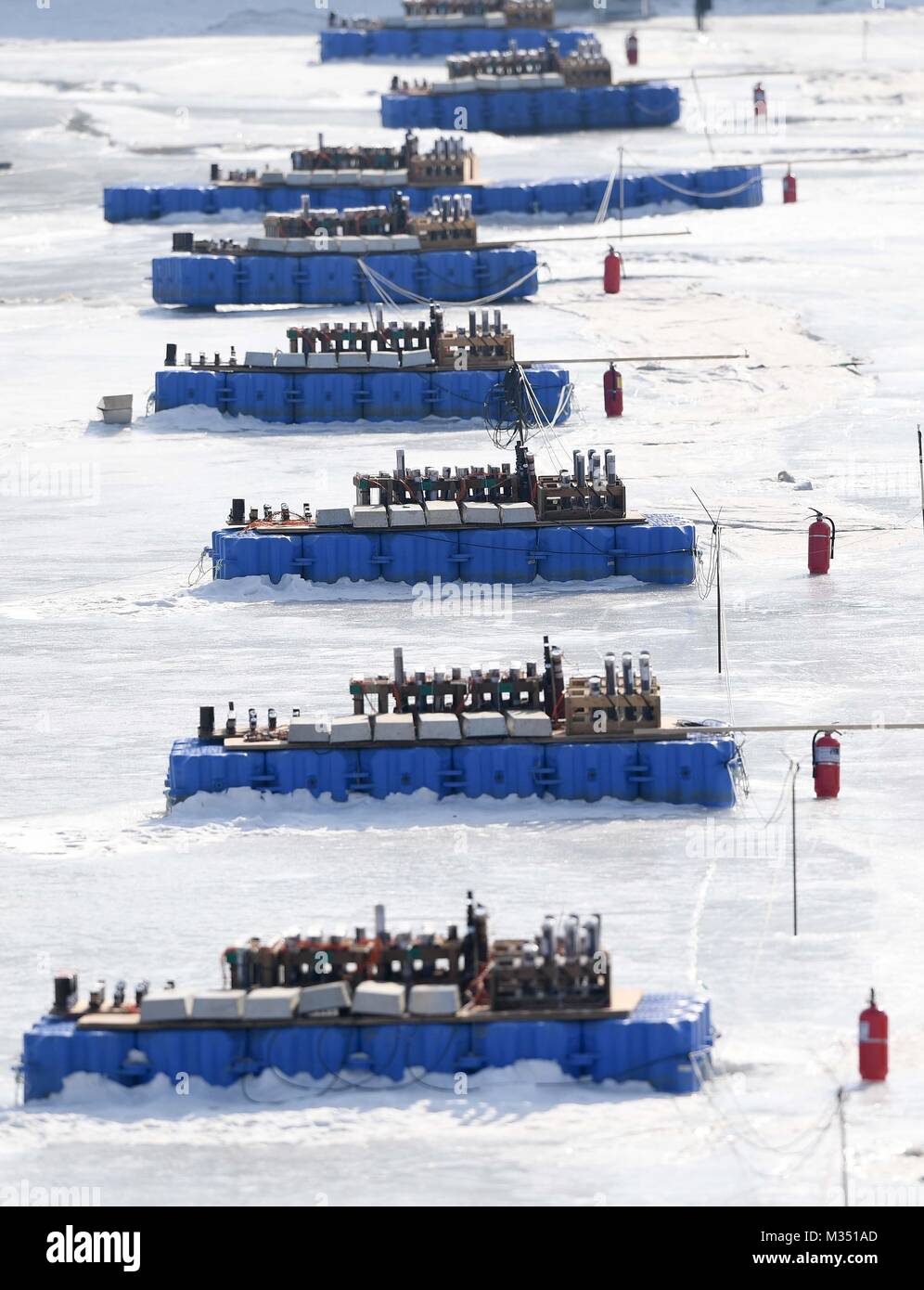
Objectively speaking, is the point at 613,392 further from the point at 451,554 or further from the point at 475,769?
the point at 475,769

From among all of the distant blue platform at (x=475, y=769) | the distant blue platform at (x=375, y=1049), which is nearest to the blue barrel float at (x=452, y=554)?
the distant blue platform at (x=475, y=769)

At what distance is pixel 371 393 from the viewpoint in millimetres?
70688

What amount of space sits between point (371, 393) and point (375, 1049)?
124 feet

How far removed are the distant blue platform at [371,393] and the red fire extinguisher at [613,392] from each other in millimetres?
902

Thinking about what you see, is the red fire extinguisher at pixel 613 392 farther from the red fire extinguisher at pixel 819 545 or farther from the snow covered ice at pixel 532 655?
the red fire extinguisher at pixel 819 545

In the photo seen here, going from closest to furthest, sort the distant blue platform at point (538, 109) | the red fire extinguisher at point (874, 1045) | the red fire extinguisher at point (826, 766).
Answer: the red fire extinguisher at point (874, 1045) < the red fire extinguisher at point (826, 766) < the distant blue platform at point (538, 109)

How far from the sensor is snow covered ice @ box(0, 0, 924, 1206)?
108 feet

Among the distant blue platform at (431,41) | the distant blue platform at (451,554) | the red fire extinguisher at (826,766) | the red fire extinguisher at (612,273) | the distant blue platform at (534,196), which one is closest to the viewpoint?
the red fire extinguisher at (826,766)

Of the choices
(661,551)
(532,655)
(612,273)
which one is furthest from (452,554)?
(612,273)

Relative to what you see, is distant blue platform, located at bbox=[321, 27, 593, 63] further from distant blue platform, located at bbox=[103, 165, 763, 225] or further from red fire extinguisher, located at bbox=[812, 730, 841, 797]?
red fire extinguisher, located at bbox=[812, 730, 841, 797]

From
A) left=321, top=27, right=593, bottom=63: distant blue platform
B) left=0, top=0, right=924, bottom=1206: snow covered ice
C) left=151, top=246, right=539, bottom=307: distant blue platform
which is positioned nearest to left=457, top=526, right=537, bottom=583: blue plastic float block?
left=0, top=0, right=924, bottom=1206: snow covered ice

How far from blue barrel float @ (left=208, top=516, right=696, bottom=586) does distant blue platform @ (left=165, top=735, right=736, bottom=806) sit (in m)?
13.4

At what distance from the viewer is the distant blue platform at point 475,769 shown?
43.8 m
